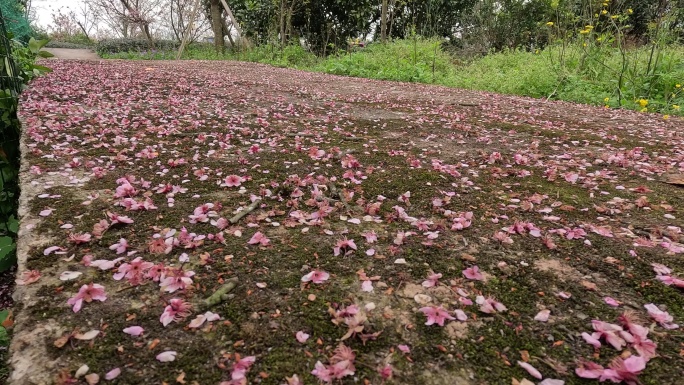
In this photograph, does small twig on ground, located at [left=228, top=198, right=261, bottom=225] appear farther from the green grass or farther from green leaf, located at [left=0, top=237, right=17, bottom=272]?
the green grass

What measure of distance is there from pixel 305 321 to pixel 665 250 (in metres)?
1.98

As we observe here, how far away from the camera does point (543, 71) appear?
8.79m

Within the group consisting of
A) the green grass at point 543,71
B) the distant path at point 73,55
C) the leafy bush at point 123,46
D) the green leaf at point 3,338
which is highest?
the leafy bush at point 123,46

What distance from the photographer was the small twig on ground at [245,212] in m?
2.32

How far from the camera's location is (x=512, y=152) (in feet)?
13.0

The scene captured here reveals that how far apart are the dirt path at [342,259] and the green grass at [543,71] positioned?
3975 mm

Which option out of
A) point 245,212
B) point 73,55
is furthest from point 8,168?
point 73,55

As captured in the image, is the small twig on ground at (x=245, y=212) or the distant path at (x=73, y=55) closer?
the small twig on ground at (x=245, y=212)

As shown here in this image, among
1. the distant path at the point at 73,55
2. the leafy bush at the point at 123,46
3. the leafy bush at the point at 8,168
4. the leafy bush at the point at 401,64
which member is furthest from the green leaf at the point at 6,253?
the leafy bush at the point at 123,46

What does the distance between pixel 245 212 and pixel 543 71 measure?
8.79 meters

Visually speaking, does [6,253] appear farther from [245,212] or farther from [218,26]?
[218,26]

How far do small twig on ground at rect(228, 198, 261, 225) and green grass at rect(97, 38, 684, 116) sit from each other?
7.44m

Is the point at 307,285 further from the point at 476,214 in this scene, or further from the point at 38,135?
the point at 38,135

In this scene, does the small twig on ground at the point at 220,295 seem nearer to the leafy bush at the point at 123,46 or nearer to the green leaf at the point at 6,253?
the green leaf at the point at 6,253
